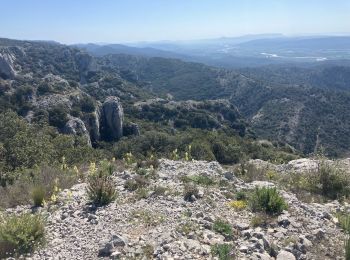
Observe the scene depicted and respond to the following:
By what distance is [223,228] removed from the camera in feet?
23.1

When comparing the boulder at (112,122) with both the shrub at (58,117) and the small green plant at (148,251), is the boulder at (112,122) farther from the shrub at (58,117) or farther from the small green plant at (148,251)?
the small green plant at (148,251)

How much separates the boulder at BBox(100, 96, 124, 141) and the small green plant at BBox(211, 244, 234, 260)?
157 feet

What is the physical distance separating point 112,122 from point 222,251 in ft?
164

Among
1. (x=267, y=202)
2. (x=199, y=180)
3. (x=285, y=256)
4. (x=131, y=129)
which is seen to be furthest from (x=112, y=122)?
(x=285, y=256)

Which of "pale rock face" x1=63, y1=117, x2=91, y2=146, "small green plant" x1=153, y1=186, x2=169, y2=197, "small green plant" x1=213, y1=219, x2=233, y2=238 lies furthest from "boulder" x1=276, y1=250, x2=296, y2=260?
"pale rock face" x1=63, y1=117, x2=91, y2=146

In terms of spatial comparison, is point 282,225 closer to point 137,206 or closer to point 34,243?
point 137,206

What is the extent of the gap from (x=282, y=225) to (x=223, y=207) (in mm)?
1344

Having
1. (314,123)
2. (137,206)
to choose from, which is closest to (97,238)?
(137,206)

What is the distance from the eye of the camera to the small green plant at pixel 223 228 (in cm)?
690

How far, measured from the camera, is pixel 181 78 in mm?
163125

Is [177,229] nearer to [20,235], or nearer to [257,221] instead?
[257,221]

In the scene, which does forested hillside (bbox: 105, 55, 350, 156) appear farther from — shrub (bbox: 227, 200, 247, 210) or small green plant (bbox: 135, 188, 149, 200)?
small green plant (bbox: 135, 188, 149, 200)

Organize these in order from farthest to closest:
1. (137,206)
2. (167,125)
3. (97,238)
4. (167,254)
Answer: (167,125)
(137,206)
(97,238)
(167,254)

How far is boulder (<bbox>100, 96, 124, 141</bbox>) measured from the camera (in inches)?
2130
